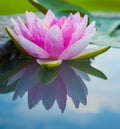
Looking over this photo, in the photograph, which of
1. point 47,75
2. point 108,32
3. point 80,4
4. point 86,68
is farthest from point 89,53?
point 80,4

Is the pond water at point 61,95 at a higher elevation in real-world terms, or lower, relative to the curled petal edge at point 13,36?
lower

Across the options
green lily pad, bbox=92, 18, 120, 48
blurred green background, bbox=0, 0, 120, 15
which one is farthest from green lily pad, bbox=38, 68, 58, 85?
blurred green background, bbox=0, 0, 120, 15

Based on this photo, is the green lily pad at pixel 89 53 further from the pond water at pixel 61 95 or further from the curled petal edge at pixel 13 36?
the curled petal edge at pixel 13 36

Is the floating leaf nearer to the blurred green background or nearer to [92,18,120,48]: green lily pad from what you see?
[92,18,120,48]: green lily pad

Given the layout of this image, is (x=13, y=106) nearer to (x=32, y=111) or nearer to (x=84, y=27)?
(x=32, y=111)

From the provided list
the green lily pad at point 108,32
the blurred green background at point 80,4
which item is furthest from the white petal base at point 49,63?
the blurred green background at point 80,4

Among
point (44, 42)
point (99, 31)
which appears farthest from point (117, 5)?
point (44, 42)

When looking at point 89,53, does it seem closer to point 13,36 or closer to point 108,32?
point 13,36
